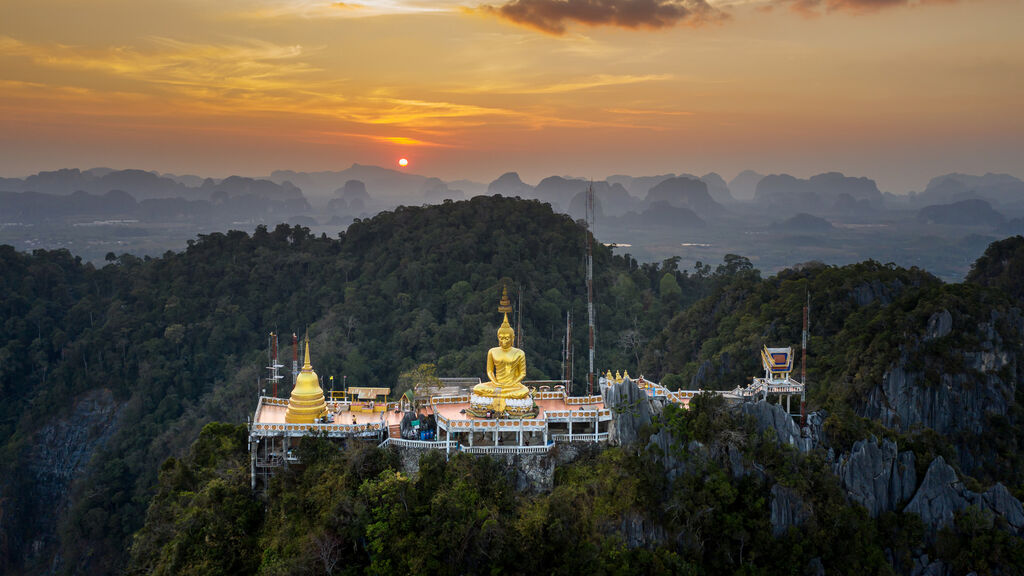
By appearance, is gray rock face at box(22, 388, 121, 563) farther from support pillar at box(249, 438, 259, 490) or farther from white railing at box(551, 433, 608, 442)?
white railing at box(551, 433, 608, 442)

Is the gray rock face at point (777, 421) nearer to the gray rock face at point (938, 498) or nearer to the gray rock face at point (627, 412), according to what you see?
the gray rock face at point (627, 412)

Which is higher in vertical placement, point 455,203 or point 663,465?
point 455,203

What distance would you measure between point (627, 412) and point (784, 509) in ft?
16.1

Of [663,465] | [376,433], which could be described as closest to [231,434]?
[376,433]

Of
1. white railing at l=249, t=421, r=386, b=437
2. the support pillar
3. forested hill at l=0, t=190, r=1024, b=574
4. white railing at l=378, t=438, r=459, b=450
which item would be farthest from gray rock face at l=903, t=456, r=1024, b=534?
the support pillar

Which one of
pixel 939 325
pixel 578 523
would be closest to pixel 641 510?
pixel 578 523

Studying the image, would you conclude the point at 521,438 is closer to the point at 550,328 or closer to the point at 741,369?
the point at 741,369

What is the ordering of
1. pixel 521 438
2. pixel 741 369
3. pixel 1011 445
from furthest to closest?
pixel 741 369
pixel 1011 445
pixel 521 438

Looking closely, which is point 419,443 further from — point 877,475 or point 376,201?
point 376,201

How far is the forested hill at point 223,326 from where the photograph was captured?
49531 millimetres

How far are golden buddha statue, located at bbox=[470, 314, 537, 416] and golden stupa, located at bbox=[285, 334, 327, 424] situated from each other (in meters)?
4.62

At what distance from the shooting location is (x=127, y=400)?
5647cm

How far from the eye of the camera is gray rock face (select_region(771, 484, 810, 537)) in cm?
2334

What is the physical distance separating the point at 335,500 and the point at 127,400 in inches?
1525
